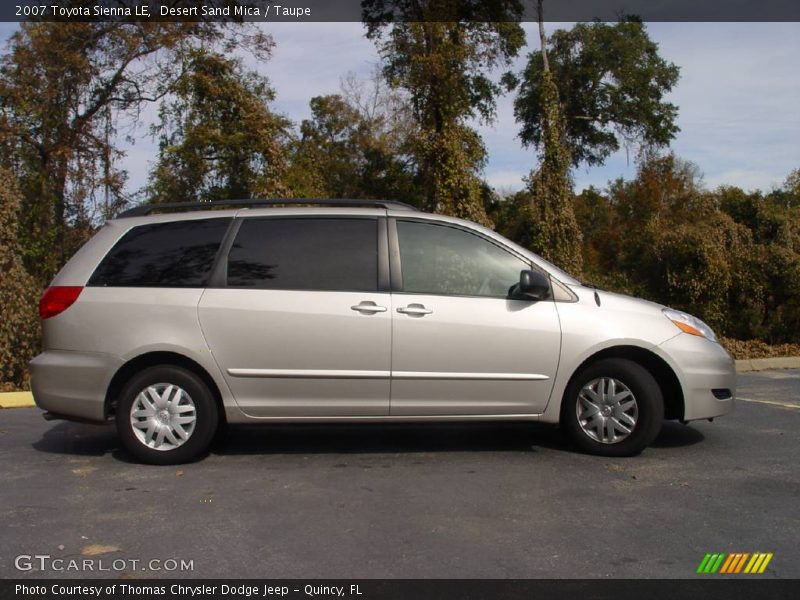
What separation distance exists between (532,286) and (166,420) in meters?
2.69

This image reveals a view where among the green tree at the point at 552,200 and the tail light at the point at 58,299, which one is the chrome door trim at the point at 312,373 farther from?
the green tree at the point at 552,200

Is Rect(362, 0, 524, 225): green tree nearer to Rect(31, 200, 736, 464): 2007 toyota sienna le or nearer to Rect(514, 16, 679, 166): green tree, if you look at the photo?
Rect(31, 200, 736, 464): 2007 toyota sienna le

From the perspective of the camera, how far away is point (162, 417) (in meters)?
5.60

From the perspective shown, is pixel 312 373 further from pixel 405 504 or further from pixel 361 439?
pixel 405 504

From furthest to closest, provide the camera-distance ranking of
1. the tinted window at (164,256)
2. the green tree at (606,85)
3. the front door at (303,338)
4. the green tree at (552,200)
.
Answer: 1. the green tree at (606,85)
2. the green tree at (552,200)
3. the tinted window at (164,256)
4. the front door at (303,338)

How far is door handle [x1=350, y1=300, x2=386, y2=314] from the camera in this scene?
18.3ft

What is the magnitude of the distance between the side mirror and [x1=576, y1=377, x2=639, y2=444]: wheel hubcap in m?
0.72

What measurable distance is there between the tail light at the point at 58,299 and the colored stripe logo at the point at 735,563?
14.4 ft

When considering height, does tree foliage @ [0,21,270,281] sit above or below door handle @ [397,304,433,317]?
above

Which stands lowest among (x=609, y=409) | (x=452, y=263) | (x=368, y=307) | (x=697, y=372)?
(x=609, y=409)

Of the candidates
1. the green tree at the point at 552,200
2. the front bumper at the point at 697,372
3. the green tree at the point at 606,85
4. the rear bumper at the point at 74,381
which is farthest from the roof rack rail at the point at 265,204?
the green tree at the point at 606,85

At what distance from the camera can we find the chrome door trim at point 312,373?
5.57m

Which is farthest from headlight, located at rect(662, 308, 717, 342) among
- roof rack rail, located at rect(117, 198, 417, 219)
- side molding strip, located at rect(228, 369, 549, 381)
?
roof rack rail, located at rect(117, 198, 417, 219)

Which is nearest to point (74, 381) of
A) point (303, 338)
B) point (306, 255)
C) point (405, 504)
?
point (303, 338)
